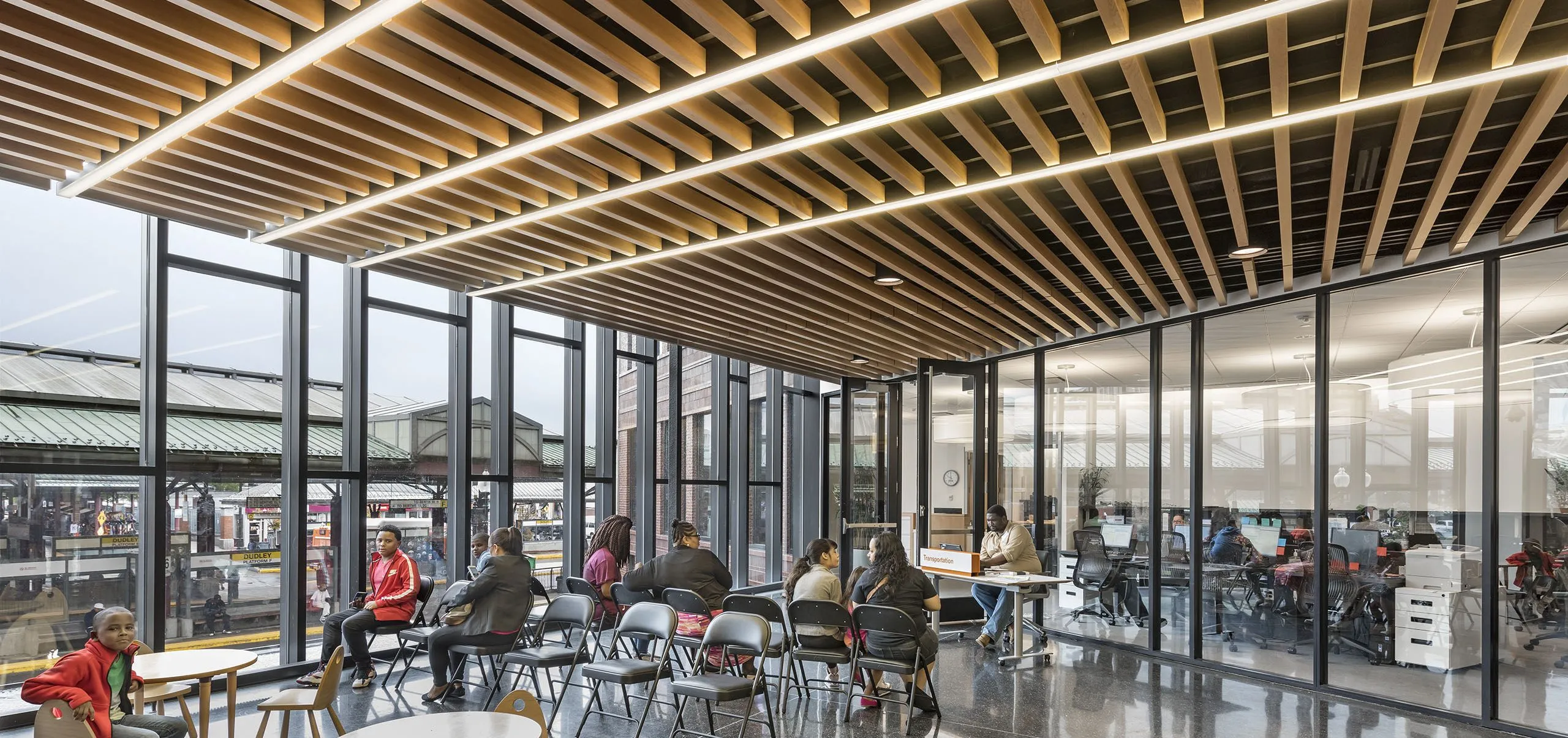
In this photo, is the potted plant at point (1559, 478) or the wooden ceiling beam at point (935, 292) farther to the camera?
the potted plant at point (1559, 478)

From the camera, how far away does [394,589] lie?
23.1ft

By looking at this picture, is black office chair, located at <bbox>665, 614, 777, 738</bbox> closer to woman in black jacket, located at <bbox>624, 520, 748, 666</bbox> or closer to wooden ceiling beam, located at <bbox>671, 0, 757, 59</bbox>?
woman in black jacket, located at <bbox>624, 520, 748, 666</bbox>

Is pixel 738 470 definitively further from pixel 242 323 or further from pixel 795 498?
pixel 242 323

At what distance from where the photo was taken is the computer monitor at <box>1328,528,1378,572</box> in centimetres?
683

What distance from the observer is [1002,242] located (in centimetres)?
593

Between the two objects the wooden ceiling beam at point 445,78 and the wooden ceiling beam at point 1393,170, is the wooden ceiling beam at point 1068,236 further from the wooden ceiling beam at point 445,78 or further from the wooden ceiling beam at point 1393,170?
the wooden ceiling beam at point 445,78

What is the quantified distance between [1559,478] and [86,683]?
7987mm

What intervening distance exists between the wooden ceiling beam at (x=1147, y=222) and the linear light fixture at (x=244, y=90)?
3010mm

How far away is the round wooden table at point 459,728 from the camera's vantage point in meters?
3.49

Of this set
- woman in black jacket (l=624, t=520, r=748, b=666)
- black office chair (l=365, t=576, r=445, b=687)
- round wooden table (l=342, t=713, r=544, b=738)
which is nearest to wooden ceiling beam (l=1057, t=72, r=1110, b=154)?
round wooden table (l=342, t=713, r=544, b=738)

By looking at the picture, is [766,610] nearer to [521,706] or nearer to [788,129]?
[521,706]

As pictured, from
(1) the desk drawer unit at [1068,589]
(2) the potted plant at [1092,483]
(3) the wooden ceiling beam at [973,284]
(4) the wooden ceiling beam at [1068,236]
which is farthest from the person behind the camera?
(1) the desk drawer unit at [1068,589]

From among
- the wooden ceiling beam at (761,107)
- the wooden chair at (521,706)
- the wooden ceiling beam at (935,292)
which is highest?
the wooden ceiling beam at (761,107)

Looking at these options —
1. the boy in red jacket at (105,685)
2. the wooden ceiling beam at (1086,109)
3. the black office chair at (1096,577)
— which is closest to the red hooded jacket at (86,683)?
the boy in red jacket at (105,685)
